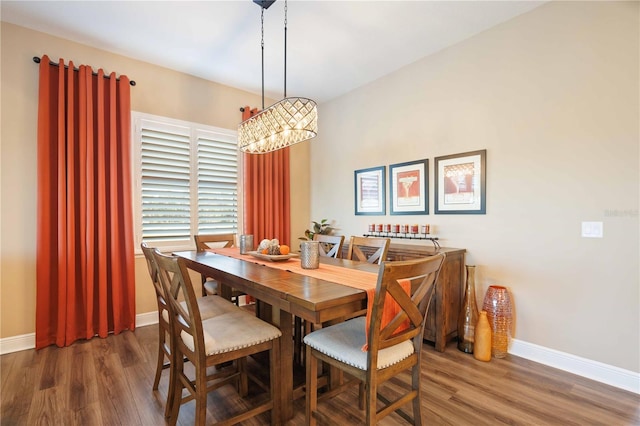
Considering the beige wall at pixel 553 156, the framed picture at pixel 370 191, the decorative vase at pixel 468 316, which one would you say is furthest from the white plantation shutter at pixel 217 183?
the decorative vase at pixel 468 316

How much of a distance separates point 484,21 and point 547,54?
61 cm

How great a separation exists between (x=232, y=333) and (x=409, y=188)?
2505 mm

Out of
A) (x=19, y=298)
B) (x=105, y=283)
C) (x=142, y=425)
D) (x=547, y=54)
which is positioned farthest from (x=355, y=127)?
(x=19, y=298)

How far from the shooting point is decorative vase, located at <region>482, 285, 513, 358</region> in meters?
2.56

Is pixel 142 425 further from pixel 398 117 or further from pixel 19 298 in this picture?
pixel 398 117

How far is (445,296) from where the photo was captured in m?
2.71

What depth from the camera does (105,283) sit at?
3.00 metres

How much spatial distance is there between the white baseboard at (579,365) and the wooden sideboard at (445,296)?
0.51 m

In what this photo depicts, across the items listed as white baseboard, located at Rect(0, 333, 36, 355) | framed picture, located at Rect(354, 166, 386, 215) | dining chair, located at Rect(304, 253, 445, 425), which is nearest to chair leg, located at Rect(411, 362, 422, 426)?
dining chair, located at Rect(304, 253, 445, 425)

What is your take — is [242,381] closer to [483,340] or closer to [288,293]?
[288,293]

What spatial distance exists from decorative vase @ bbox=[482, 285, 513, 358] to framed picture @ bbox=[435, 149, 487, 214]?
30.5 inches

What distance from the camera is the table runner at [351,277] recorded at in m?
1.48

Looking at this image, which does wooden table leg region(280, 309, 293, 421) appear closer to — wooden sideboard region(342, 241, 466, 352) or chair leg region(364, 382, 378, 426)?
chair leg region(364, 382, 378, 426)

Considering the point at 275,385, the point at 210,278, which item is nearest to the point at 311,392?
the point at 275,385
